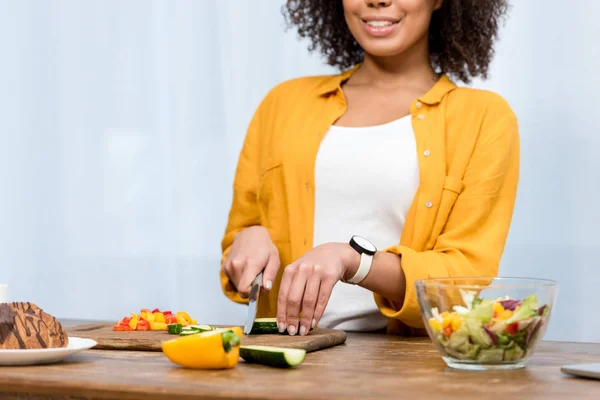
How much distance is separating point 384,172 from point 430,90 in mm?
229

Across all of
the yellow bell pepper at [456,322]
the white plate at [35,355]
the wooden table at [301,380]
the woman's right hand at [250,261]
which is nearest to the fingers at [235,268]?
the woman's right hand at [250,261]

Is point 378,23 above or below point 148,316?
above

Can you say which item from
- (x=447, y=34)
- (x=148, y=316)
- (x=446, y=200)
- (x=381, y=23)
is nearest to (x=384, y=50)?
(x=381, y=23)

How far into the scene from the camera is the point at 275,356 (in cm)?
121

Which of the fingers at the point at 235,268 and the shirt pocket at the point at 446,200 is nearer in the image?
the fingers at the point at 235,268

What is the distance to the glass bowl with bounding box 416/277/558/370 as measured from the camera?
46.6 inches

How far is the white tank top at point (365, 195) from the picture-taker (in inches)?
75.1

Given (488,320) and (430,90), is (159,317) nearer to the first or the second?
(488,320)

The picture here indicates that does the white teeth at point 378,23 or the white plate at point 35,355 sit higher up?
the white teeth at point 378,23

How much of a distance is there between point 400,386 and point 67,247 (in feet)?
7.70

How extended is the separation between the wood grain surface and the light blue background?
128 cm

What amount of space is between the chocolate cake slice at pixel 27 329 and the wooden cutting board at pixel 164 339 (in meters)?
0.13

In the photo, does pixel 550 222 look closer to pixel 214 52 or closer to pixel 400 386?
pixel 214 52

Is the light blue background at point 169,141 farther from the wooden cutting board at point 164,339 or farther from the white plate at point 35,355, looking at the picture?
the white plate at point 35,355
